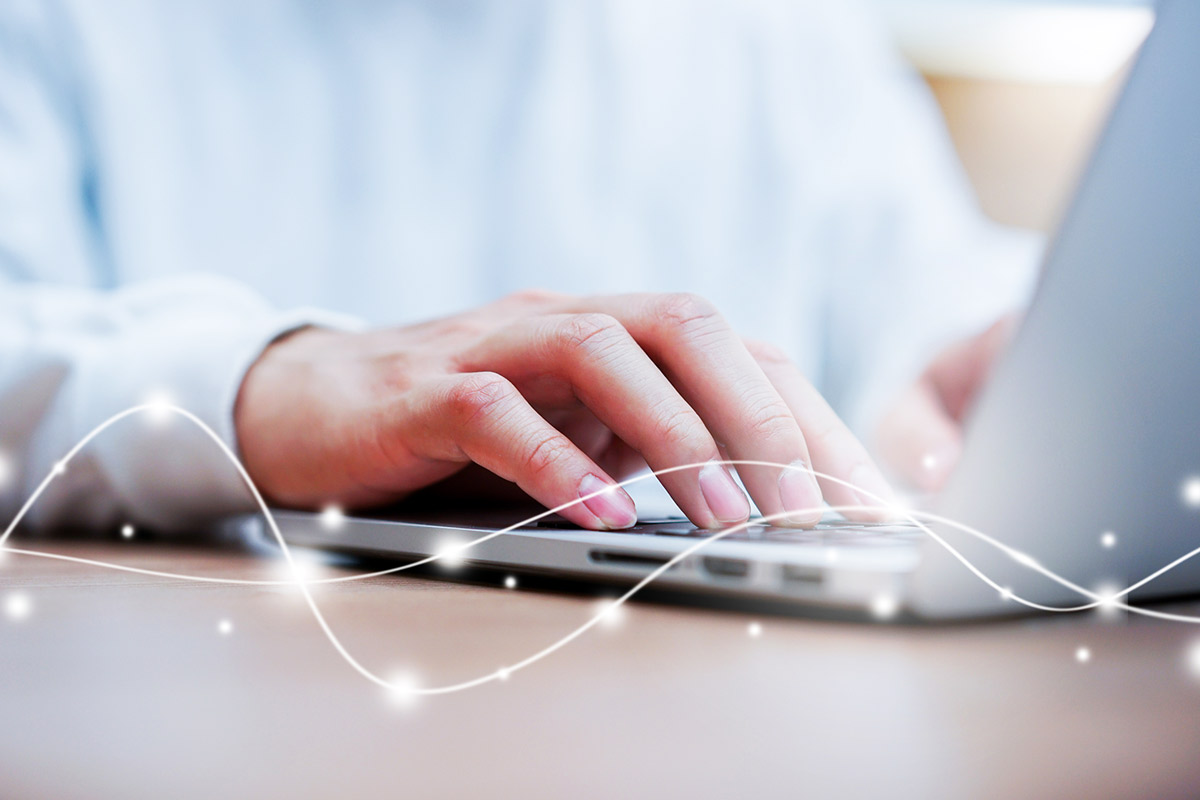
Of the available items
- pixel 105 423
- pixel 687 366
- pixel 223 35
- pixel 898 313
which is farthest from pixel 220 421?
pixel 898 313

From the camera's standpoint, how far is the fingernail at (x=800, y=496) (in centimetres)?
41

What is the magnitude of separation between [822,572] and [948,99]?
8.39ft

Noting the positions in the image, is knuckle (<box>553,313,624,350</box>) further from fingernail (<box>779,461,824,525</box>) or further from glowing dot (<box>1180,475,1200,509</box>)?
glowing dot (<box>1180,475,1200,509</box>)

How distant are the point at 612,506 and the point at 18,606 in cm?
25

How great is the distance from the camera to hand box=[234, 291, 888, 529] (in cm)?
45

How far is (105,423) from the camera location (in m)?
0.64

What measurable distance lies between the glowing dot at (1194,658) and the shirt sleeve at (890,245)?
0.79 meters

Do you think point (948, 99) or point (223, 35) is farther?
point (948, 99)

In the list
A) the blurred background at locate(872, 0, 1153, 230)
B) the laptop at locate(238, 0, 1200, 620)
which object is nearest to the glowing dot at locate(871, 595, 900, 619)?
the laptop at locate(238, 0, 1200, 620)

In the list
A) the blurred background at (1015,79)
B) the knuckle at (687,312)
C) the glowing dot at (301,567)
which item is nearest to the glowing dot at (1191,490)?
the knuckle at (687,312)

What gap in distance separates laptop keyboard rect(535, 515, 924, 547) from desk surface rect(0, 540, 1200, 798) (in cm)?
4

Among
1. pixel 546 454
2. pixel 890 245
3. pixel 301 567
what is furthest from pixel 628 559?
pixel 890 245

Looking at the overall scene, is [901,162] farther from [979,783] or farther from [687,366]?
[979,783]

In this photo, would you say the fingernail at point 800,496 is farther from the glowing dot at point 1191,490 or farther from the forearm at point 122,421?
the forearm at point 122,421
